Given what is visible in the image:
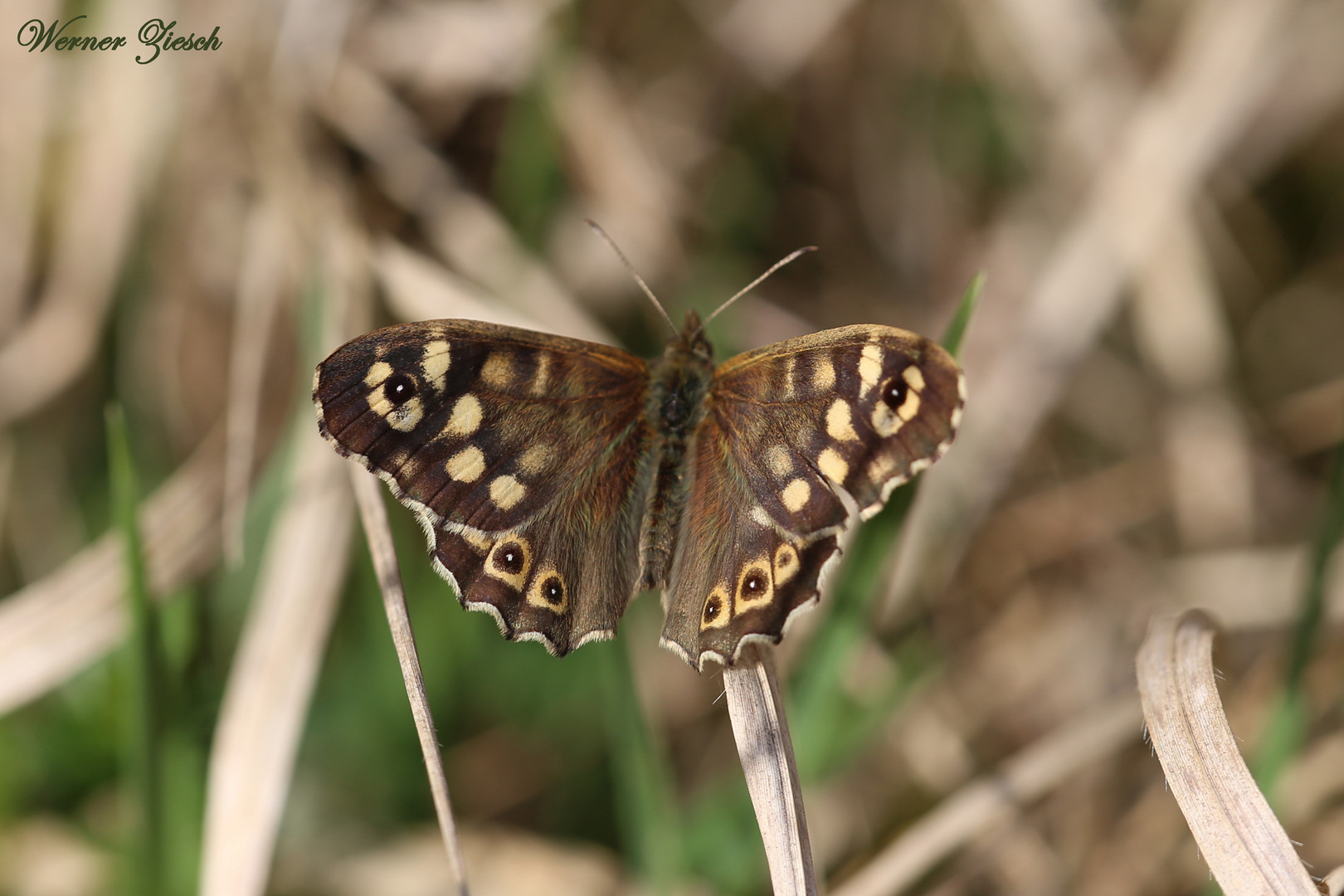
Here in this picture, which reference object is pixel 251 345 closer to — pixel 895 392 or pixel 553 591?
pixel 553 591

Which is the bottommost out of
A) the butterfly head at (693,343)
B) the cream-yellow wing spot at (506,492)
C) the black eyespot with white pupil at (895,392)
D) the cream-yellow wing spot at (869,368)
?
the black eyespot with white pupil at (895,392)

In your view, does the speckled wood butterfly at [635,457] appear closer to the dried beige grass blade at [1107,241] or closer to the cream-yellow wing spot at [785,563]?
the cream-yellow wing spot at [785,563]

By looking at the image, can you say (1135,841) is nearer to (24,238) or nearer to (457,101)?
(457,101)

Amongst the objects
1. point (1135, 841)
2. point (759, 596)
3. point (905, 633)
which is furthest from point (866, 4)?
point (1135, 841)

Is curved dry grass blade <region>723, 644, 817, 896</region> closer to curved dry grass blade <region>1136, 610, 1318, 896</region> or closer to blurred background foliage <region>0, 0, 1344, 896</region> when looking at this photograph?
blurred background foliage <region>0, 0, 1344, 896</region>

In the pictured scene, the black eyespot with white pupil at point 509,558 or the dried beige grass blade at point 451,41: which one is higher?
the dried beige grass blade at point 451,41

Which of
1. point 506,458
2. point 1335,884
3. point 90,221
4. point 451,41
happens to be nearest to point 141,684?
point 506,458

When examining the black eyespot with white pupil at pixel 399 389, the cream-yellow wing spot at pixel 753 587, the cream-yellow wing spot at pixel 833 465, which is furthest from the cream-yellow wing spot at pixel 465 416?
the cream-yellow wing spot at pixel 833 465
